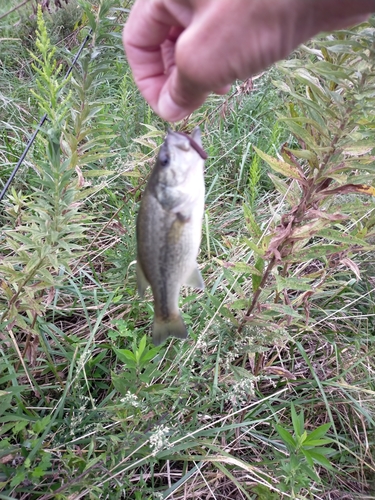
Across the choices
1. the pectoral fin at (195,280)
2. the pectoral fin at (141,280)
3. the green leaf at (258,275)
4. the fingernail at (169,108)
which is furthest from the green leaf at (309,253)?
the fingernail at (169,108)

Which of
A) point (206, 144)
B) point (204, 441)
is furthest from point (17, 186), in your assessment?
point (204, 441)

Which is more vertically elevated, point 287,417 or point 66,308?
point 66,308

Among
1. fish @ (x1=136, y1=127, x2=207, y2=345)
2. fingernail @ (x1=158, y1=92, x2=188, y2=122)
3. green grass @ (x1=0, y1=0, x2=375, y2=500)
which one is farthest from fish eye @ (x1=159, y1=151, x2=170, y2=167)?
green grass @ (x1=0, y1=0, x2=375, y2=500)

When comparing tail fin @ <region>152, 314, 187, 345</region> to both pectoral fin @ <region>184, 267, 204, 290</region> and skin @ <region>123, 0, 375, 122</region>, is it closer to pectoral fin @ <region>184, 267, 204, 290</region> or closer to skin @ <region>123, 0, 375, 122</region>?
pectoral fin @ <region>184, 267, 204, 290</region>

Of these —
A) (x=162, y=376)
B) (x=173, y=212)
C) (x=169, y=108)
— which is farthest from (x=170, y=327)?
(x=162, y=376)

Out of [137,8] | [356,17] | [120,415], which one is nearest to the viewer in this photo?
[356,17]

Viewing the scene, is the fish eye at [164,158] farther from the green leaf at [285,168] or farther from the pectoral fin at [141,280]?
the green leaf at [285,168]

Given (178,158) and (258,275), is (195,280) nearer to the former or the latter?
(178,158)

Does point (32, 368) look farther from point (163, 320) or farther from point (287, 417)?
point (287, 417)
